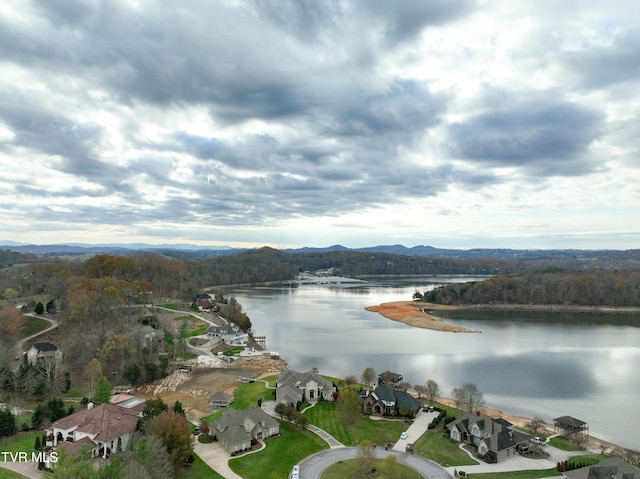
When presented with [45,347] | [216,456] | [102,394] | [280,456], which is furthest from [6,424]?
[45,347]

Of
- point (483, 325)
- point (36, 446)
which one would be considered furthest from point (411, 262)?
point (36, 446)

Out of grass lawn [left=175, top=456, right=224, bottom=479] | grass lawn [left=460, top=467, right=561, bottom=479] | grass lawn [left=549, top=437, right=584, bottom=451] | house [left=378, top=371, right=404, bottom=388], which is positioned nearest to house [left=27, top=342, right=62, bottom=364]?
grass lawn [left=175, top=456, right=224, bottom=479]

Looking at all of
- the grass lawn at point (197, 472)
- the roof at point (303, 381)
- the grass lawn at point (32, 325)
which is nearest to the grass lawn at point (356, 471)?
the grass lawn at point (197, 472)

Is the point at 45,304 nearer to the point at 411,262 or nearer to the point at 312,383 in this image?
the point at 312,383

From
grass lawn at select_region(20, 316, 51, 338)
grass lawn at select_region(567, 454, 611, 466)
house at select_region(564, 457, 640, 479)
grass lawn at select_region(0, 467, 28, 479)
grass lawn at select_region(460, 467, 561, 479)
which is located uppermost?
grass lawn at select_region(20, 316, 51, 338)

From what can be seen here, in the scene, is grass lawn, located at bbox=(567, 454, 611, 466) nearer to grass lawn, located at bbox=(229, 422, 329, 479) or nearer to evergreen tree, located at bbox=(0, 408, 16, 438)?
grass lawn, located at bbox=(229, 422, 329, 479)
